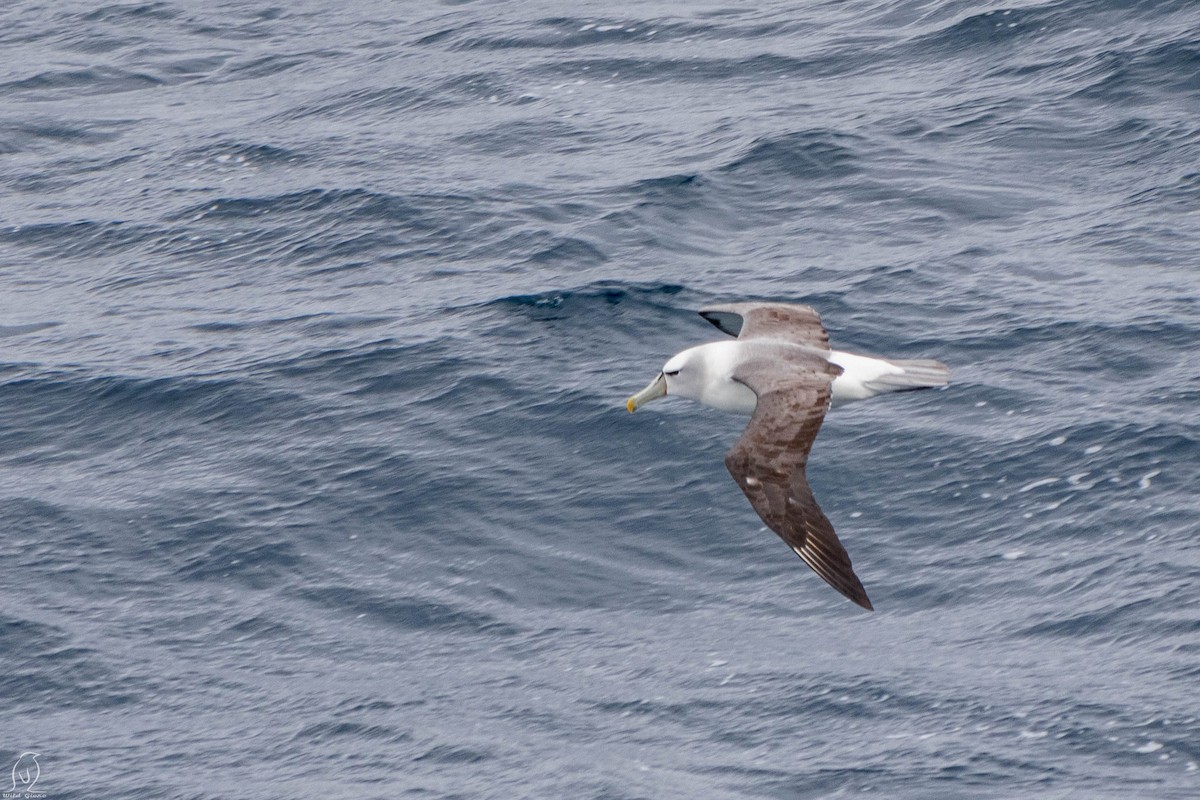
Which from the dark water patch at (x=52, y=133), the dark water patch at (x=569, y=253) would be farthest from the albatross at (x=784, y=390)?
the dark water patch at (x=52, y=133)

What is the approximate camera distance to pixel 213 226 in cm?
2319

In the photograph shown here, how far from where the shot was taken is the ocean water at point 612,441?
13.8m

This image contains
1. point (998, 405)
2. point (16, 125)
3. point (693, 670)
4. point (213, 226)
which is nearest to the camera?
point (693, 670)

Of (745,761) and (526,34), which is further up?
(526,34)

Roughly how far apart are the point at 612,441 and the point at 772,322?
2.17 m

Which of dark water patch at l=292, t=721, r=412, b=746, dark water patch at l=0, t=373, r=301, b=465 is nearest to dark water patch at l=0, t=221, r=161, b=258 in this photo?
dark water patch at l=0, t=373, r=301, b=465

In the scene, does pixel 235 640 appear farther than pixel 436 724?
Yes

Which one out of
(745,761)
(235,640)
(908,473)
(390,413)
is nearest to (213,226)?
(390,413)

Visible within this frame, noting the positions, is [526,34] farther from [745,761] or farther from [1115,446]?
[745,761]

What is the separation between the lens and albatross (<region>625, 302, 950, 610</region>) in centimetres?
1170

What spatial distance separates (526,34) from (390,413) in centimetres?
1338

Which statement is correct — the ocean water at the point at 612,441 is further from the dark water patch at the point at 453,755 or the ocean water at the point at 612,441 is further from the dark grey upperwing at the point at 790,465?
the dark grey upperwing at the point at 790,465

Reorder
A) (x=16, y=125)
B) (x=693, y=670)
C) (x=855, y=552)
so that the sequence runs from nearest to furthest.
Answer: (x=693, y=670) < (x=855, y=552) < (x=16, y=125)

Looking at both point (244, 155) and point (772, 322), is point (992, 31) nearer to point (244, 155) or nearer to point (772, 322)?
point (244, 155)
